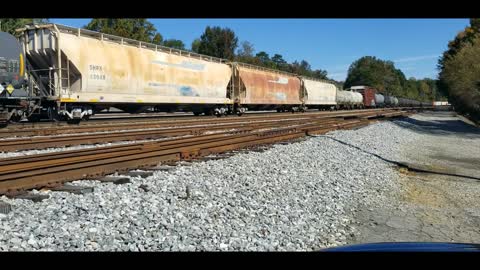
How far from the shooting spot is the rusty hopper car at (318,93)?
45219mm

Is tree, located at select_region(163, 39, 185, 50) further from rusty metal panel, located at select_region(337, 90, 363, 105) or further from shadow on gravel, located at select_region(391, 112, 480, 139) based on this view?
shadow on gravel, located at select_region(391, 112, 480, 139)

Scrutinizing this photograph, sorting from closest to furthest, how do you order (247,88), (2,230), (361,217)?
(2,230) < (361,217) < (247,88)

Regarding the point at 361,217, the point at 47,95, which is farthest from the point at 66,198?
the point at 47,95

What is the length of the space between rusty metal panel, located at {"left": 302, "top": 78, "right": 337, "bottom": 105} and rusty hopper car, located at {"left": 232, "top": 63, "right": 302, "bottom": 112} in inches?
89.2

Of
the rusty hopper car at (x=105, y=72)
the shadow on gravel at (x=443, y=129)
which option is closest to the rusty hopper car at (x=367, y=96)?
the shadow on gravel at (x=443, y=129)

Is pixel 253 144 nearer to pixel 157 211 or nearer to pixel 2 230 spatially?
pixel 157 211

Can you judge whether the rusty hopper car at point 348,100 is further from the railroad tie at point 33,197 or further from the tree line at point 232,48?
the railroad tie at point 33,197

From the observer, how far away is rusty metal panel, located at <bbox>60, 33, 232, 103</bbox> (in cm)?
1820

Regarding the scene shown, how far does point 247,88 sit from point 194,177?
2511 cm

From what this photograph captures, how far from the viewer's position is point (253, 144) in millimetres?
13000

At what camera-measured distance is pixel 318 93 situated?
4844 centimetres

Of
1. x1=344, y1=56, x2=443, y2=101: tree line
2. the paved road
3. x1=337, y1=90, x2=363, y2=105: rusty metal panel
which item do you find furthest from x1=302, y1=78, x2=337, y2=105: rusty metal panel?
x1=344, y1=56, x2=443, y2=101: tree line

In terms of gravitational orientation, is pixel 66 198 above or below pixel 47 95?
below
